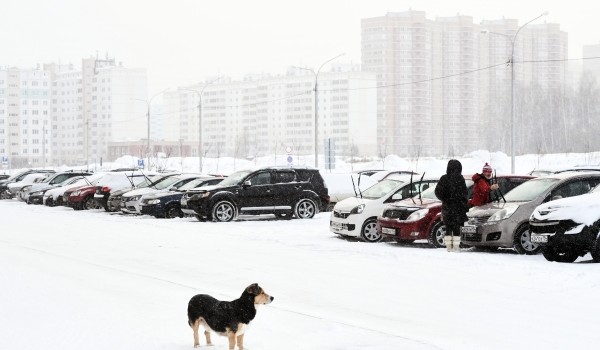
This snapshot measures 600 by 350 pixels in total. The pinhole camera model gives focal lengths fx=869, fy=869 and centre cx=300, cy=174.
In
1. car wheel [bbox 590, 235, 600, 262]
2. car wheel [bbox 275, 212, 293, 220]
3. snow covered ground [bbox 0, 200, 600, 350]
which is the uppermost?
car wheel [bbox 590, 235, 600, 262]

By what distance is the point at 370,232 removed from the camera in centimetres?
1952

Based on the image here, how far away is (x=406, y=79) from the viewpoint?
158125 millimetres

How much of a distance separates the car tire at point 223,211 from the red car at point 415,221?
8.19m

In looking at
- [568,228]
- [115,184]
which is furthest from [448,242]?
[115,184]

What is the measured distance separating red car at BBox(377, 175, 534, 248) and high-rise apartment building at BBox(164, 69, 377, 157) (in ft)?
433

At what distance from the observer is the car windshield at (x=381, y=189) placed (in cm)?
2059

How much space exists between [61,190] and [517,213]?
82.5ft

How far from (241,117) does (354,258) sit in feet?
568

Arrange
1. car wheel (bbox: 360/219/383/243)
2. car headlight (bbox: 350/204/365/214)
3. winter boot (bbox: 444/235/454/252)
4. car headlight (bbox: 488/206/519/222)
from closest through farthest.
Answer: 1. car headlight (bbox: 488/206/519/222)
2. winter boot (bbox: 444/235/454/252)
3. car wheel (bbox: 360/219/383/243)
4. car headlight (bbox: 350/204/365/214)

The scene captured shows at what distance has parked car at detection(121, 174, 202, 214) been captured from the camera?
29047 mm

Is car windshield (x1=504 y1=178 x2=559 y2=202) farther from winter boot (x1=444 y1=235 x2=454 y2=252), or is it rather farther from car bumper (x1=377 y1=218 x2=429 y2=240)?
car bumper (x1=377 y1=218 x2=429 y2=240)

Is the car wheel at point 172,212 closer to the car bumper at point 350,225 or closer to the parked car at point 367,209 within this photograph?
the parked car at point 367,209

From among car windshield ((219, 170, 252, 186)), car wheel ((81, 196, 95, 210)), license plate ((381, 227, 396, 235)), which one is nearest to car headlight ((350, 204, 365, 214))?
license plate ((381, 227, 396, 235))

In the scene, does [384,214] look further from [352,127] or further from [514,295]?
[352,127]
